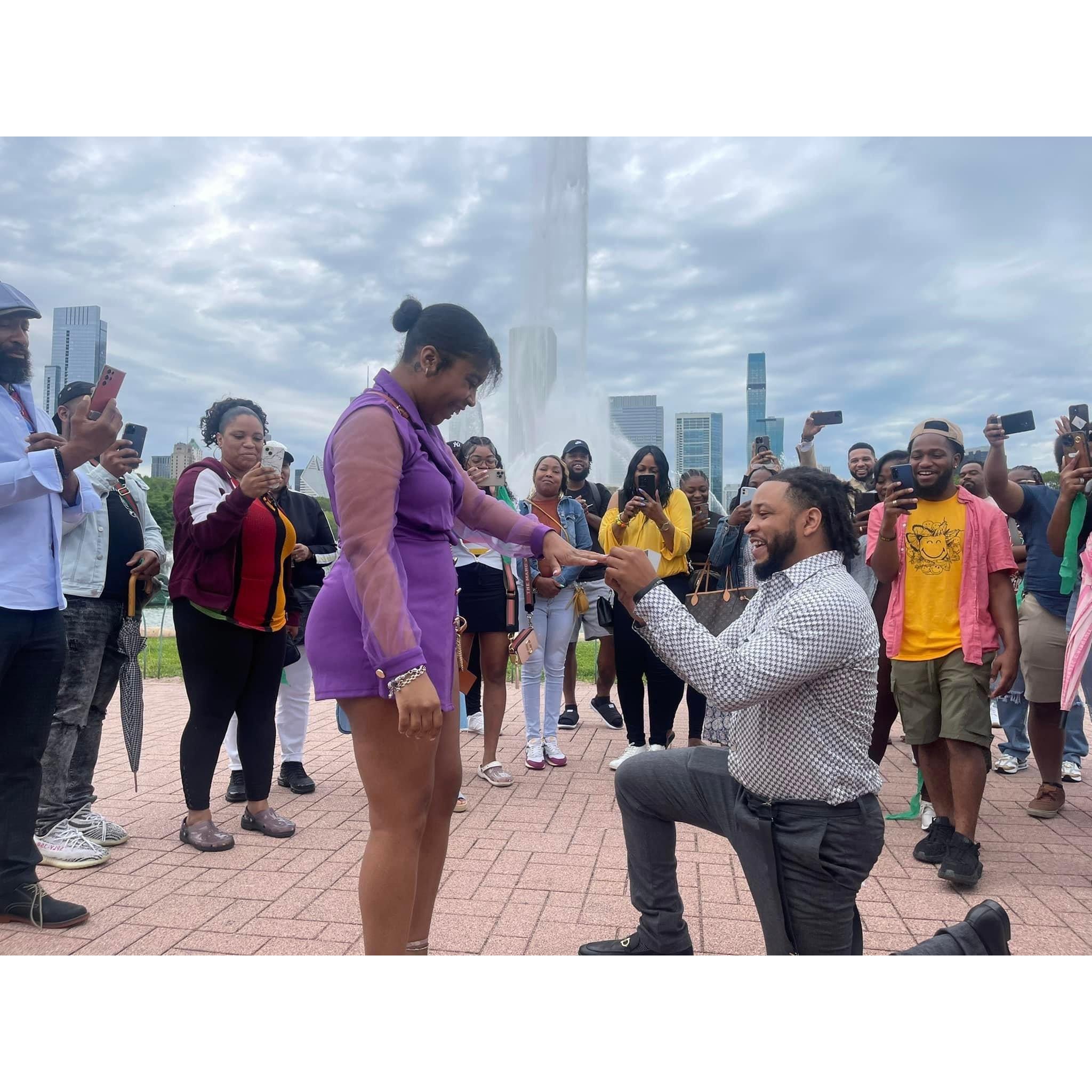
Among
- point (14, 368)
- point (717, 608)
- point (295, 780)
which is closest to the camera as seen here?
point (14, 368)

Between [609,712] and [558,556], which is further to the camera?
[609,712]

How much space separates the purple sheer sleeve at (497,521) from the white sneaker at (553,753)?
129 inches

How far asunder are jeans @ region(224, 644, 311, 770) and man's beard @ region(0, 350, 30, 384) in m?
2.39

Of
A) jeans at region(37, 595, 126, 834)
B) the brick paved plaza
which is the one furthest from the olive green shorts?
jeans at region(37, 595, 126, 834)

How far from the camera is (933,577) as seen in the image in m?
4.08

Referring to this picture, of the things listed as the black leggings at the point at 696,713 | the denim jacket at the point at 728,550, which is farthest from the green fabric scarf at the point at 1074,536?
the black leggings at the point at 696,713

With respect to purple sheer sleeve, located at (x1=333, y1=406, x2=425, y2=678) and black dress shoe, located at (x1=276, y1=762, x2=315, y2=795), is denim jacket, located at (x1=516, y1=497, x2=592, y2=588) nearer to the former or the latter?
black dress shoe, located at (x1=276, y1=762, x2=315, y2=795)

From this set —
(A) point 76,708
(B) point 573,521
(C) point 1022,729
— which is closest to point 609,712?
(B) point 573,521

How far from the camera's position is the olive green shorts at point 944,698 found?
390cm

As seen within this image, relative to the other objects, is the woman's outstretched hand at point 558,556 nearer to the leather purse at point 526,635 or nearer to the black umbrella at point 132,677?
the leather purse at point 526,635

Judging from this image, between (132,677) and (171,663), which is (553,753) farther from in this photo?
(171,663)

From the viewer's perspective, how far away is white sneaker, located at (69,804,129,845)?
4.06 m

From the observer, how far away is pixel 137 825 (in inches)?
175

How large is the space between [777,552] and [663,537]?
118 inches
